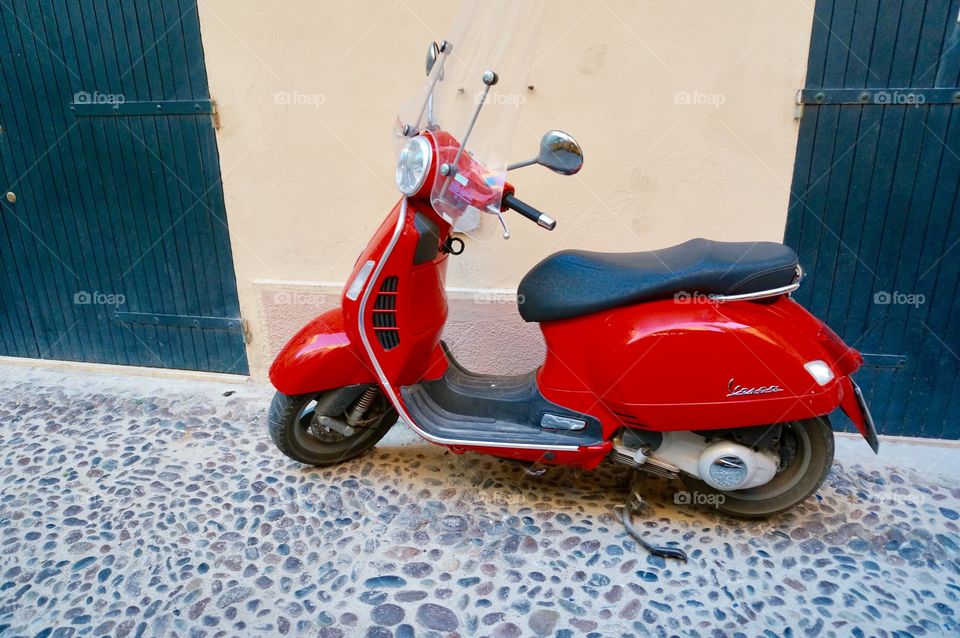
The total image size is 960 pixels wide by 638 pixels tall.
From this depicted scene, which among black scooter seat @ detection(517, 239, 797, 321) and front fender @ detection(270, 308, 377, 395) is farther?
front fender @ detection(270, 308, 377, 395)

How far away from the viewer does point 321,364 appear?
7.86 ft

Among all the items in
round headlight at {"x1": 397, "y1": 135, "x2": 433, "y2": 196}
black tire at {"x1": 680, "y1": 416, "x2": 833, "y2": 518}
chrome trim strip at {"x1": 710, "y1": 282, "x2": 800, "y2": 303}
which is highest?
round headlight at {"x1": 397, "y1": 135, "x2": 433, "y2": 196}

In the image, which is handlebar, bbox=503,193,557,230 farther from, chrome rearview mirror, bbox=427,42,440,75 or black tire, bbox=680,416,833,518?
black tire, bbox=680,416,833,518

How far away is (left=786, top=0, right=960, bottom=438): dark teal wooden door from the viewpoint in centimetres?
250

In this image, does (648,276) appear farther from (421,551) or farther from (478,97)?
(421,551)

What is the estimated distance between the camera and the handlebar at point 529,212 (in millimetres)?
1897

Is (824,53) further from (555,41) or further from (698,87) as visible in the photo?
(555,41)

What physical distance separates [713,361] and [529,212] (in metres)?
0.83

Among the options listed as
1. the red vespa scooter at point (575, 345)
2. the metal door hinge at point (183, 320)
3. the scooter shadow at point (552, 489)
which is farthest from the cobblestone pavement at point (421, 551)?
the metal door hinge at point (183, 320)

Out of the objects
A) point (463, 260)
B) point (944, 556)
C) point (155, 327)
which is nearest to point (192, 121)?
point (155, 327)

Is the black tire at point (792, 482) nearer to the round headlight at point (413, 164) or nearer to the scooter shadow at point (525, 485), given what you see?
the scooter shadow at point (525, 485)

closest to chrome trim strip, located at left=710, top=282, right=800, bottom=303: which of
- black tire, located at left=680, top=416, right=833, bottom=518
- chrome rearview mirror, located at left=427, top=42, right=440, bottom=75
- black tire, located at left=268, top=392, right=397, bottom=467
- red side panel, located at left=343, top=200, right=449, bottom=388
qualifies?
black tire, located at left=680, top=416, right=833, bottom=518

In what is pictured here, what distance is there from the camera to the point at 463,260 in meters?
3.14

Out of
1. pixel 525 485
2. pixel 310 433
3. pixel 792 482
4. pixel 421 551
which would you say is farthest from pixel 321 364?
pixel 792 482
